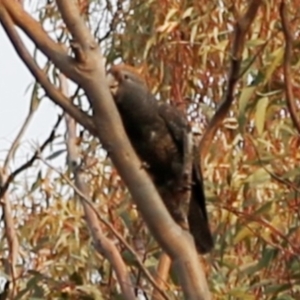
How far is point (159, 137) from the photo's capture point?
2537 mm

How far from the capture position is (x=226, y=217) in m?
2.54

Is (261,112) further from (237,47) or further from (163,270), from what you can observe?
(237,47)

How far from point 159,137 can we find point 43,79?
2.70 ft

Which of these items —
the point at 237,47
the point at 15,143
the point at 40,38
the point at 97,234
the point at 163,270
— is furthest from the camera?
the point at 15,143

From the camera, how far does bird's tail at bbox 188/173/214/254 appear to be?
2.38 meters

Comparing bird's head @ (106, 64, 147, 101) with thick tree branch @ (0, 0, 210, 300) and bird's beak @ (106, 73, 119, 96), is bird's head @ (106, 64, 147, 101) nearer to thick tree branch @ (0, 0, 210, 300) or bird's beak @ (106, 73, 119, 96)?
bird's beak @ (106, 73, 119, 96)

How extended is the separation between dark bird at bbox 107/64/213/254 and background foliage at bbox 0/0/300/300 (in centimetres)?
7

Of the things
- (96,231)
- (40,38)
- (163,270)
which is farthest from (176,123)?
(40,38)

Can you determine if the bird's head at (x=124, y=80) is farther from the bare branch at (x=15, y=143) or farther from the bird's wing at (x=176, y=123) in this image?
the bare branch at (x=15, y=143)

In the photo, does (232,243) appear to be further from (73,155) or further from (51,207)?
(51,207)

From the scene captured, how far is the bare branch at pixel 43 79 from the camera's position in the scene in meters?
1.74

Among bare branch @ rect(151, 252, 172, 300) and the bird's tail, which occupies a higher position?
the bird's tail

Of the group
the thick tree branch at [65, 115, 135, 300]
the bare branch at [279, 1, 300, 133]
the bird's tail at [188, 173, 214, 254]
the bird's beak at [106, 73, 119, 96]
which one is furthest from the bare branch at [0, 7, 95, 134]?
the bird's tail at [188, 173, 214, 254]

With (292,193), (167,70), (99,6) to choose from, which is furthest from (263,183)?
(99,6)
